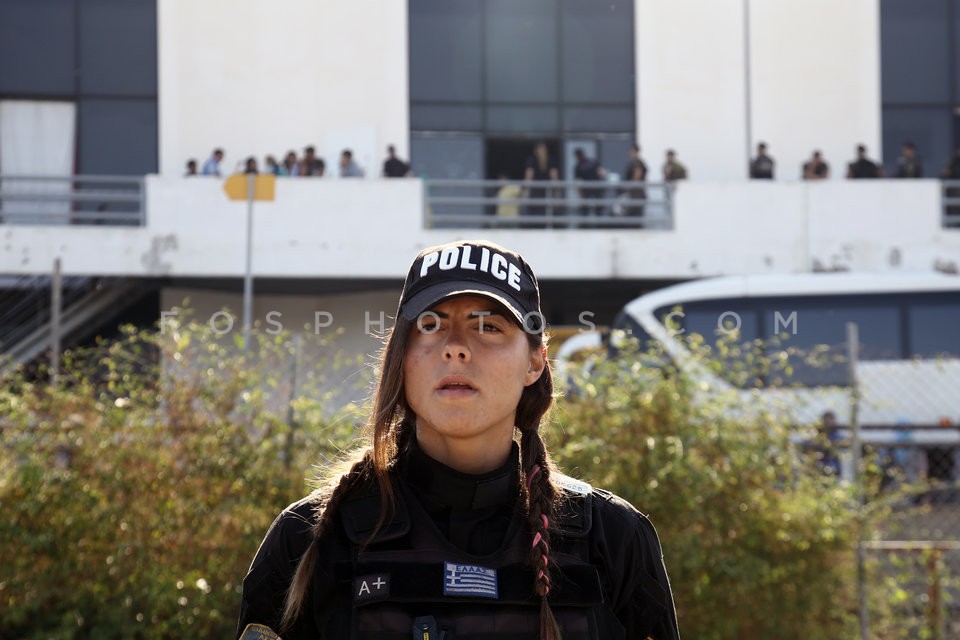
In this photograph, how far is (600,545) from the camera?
8.29 feet

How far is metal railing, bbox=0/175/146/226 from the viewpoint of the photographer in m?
18.9

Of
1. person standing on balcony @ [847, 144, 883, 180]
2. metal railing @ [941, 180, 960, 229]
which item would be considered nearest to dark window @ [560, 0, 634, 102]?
person standing on balcony @ [847, 144, 883, 180]

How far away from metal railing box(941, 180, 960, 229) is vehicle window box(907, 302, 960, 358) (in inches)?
116

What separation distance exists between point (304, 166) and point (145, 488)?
13.9 meters

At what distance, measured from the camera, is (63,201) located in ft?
66.1

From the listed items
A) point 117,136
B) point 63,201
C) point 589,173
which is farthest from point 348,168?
point 63,201

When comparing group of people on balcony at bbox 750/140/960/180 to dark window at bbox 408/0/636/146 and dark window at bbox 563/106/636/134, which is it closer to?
dark window at bbox 563/106/636/134

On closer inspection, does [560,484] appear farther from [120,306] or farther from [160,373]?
[120,306]

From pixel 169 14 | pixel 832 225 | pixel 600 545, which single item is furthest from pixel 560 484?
pixel 169 14

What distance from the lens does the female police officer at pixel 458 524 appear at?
240 cm

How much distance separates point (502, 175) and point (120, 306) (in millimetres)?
7013

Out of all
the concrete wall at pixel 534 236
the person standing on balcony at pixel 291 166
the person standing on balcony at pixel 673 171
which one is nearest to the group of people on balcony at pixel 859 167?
the concrete wall at pixel 534 236

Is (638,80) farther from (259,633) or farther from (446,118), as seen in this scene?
(259,633)

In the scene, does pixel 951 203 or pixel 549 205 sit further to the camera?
pixel 549 205
